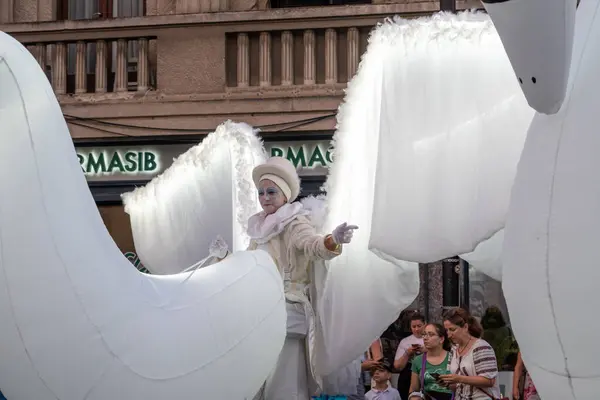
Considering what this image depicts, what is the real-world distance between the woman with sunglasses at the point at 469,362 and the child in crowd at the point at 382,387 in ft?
2.07

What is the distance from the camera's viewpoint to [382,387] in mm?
5418

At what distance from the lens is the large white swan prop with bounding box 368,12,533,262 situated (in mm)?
3912

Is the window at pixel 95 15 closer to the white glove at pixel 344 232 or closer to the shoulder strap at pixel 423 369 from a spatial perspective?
the shoulder strap at pixel 423 369

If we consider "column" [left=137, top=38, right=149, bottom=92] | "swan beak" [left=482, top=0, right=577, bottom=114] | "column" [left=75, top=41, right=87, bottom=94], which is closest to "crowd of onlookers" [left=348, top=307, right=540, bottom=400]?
"swan beak" [left=482, top=0, right=577, bottom=114]

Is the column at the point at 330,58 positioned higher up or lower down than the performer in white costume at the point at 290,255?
higher up

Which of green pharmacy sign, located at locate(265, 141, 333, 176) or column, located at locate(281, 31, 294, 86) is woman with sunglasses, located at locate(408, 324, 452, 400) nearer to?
green pharmacy sign, located at locate(265, 141, 333, 176)

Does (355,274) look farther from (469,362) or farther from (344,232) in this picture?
(469,362)

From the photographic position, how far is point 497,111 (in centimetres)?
393

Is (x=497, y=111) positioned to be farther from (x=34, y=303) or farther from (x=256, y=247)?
(x=34, y=303)

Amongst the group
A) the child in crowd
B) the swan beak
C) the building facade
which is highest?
the building facade

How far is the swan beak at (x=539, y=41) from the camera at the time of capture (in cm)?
260

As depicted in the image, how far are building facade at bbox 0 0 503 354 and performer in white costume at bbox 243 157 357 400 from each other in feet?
13.1

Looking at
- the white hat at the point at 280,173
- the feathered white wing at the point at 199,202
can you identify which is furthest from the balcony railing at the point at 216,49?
the white hat at the point at 280,173

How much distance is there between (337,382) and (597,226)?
7.86ft
